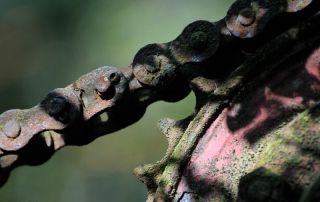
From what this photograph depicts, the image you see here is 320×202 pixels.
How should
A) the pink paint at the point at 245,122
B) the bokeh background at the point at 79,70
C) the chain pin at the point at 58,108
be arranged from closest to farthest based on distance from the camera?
the pink paint at the point at 245,122
the chain pin at the point at 58,108
the bokeh background at the point at 79,70

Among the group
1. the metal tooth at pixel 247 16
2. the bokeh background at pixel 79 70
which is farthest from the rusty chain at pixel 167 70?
the bokeh background at pixel 79 70

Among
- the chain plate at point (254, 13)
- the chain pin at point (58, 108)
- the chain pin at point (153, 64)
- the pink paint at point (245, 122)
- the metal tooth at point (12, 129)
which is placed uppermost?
the metal tooth at point (12, 129)

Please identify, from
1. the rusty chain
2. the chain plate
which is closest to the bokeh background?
the rusty chain

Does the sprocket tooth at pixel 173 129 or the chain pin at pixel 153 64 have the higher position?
the chain pin at pixel 153 64

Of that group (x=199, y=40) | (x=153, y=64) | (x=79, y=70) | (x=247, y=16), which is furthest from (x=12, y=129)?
(x=79, y=70)

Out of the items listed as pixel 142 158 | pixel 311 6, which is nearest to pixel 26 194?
pixel 142 158

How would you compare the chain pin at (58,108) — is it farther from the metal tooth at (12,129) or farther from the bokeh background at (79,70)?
the bokeh background at (79,70)

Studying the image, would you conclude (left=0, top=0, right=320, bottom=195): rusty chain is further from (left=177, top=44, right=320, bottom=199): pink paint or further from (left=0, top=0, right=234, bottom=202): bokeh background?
(left=0, top=0, right=234, bottom=202): bokeh background
